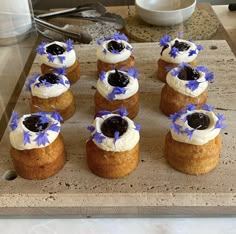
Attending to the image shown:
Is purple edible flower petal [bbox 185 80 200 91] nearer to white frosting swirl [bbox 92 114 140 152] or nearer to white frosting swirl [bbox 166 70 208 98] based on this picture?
white frosting swirl [bbox 166 70 208 98]

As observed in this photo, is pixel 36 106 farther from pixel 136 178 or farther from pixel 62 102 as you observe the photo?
pixel 136 178

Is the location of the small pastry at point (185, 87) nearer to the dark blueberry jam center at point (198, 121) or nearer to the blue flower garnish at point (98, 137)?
the dark blueberry jam center at point (198, 121)

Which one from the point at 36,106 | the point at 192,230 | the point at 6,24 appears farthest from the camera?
the point at 6,24

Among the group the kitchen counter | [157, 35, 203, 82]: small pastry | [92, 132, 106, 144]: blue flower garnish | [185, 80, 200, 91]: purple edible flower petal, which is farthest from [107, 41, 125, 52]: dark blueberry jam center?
the kitchen counter

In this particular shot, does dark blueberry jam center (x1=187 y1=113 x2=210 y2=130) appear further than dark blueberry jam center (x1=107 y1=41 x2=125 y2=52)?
No

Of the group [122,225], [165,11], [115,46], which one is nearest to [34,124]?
[122,225]

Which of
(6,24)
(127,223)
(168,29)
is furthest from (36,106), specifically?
(168,29)
